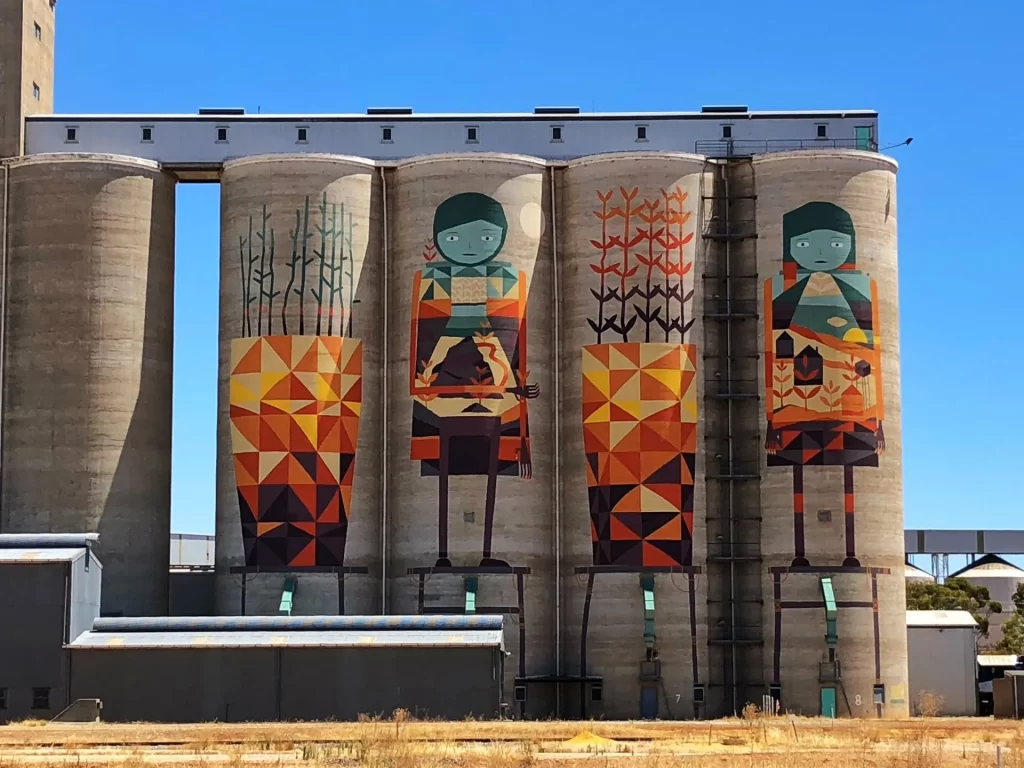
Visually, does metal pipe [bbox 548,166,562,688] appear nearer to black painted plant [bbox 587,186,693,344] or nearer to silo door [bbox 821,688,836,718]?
black painted plant [bbox 587,186,693,344]

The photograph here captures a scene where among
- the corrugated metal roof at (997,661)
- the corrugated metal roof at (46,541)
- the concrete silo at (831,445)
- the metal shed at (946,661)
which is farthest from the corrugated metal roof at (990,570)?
the corrugated metal roof at (46,541)

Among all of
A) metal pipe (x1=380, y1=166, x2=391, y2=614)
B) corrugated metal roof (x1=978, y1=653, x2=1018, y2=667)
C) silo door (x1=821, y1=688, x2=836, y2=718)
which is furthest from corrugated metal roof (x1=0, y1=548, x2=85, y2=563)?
corrugated metal roof (x1=978, y1=653, x2=1018, y2=667)

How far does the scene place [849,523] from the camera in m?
76.2

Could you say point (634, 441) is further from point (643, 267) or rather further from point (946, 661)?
point (946, 661)

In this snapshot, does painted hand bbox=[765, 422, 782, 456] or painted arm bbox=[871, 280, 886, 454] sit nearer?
painted arm bbox=[871, 280, 886, 454]

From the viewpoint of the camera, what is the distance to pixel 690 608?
76562 mm

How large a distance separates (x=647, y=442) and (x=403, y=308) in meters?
13.8

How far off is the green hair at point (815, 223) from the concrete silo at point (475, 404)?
38.4ft

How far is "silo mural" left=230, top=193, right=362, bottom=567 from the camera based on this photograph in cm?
7706

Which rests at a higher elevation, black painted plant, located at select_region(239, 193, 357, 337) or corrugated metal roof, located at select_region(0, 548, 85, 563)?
black painted plant, located at select_region(239, 193, 357, 337)

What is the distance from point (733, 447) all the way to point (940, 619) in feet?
61.6

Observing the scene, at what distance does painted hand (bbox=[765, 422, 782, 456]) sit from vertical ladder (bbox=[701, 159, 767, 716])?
692mm

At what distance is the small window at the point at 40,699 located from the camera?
217ft

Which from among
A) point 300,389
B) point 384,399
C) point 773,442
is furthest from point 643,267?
point 300,389
